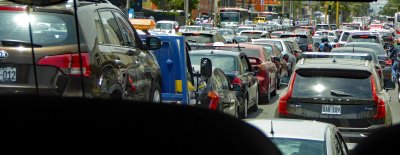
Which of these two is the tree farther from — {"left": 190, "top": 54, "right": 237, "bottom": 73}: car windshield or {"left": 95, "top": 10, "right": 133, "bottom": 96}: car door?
{"left": 95, "top": 10, "right": 133, "bottom": 96}: car door

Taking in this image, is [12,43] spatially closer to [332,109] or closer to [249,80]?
[332,109]

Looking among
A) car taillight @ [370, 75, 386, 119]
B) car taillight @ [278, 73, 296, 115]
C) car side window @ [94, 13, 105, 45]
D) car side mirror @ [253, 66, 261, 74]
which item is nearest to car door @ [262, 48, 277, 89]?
car side mirror @ [253, 66, 261, 74]

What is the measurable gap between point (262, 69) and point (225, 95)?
5.99m

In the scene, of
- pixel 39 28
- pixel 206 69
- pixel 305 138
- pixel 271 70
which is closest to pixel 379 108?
pixel 206 69

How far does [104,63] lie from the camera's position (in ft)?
24.7

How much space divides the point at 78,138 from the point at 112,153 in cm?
11

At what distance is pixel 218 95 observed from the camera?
1284cm

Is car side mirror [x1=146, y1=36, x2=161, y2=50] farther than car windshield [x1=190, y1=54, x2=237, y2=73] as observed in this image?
No

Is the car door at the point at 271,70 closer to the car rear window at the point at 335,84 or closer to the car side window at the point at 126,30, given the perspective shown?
the car rear window at the point at 335,84

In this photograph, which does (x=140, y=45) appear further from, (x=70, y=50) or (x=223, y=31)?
(x=223, y=31)

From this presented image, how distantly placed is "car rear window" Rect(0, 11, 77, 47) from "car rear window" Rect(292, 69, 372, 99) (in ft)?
15.8

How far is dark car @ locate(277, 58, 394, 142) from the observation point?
10.8 m

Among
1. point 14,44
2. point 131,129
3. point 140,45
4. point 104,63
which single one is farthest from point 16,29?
point 131,129

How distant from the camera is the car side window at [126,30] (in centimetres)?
835
